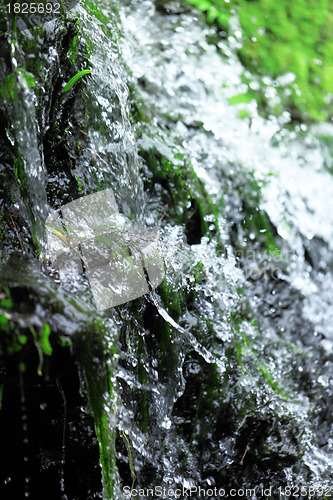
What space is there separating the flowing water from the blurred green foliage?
891mm

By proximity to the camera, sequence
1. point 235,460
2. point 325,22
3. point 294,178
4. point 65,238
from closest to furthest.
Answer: point 65,238, point 235,460, point 294,178, point 325,22

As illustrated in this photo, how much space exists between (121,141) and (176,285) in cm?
81

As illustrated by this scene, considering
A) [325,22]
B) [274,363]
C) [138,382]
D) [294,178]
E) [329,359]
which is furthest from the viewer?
[325,22]

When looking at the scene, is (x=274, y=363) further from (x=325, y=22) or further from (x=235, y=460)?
(x=325, y=22)

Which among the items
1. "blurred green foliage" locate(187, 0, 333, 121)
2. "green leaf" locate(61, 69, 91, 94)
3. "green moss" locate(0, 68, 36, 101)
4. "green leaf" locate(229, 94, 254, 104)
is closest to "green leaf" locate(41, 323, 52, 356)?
"green moss" locate(0, 68, 36, 101)

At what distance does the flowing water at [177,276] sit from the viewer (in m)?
1.58

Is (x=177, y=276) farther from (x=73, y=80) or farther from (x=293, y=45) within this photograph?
(x=293, y=45)

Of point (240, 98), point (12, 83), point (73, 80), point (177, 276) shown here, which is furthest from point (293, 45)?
point (12, 83)

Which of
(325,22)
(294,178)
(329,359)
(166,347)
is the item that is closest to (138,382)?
(166,347)

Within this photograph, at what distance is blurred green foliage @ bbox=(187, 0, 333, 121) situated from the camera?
4.12 meters

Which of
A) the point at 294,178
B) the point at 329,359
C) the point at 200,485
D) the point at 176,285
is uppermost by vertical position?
the point at 176,285

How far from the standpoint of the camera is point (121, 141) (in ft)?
7.04

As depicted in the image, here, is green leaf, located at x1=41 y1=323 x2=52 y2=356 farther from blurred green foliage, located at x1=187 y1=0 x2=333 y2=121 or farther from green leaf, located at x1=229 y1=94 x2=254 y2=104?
blurred green foliage, located at x1=187 y1=0 x2=333 y2=121

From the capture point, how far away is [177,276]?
2074mm
